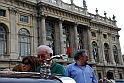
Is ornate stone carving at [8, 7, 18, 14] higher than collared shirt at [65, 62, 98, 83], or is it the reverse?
ornate stone carving at [8, 7, 18, 14]

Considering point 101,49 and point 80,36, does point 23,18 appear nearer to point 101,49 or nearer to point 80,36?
point 80,36

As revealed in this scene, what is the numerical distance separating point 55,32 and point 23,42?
529 centimetres

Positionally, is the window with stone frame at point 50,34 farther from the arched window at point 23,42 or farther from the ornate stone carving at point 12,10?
the ornate stone carving at point 12,10

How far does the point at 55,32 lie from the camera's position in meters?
26.5

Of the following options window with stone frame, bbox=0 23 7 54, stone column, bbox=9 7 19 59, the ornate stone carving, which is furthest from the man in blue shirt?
the ornate stone carving

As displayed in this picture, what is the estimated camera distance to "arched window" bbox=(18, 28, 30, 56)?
22.6 meters

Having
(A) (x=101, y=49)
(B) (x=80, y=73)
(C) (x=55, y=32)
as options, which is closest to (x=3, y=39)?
(C) (x=55, y=32)

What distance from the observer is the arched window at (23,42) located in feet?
74.2

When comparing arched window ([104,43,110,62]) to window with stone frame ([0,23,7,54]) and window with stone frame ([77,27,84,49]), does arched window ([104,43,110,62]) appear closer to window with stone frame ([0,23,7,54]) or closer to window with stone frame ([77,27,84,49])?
window with stone frame ([77,27,84,49])

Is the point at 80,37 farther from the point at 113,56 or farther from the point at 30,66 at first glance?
the point at 30,66

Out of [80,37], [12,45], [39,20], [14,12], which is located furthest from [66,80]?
[80,37]

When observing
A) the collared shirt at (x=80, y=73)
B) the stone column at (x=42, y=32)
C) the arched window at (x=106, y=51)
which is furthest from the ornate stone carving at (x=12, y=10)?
the collared shirt at (x=80, y=73)

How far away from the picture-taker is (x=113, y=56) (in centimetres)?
3519

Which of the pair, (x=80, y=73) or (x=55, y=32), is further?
(x=55, y=32)
